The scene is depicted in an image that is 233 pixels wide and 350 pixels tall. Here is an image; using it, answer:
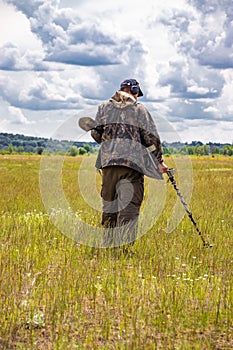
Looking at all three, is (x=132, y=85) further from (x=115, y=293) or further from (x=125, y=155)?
(x=115, y=293)

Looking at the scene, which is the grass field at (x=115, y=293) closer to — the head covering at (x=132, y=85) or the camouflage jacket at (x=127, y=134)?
the camouflage jacket at (x=127, y=134)

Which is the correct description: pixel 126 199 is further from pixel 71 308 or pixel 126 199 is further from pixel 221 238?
pixel 71 308

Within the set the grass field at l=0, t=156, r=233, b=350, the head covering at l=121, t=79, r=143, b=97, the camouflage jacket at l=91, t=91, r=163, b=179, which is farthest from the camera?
the head covering at l=121, t=79, r=143, b=97

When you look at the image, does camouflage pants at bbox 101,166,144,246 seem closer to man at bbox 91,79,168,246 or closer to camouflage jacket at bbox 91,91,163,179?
man at bbox 91,79,168,246

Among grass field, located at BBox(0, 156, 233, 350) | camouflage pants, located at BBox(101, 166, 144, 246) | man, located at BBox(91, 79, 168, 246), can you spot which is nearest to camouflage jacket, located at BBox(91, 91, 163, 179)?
man, located at BBox(91, 79, 168, 246)

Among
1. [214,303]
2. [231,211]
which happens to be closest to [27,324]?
[214,303]

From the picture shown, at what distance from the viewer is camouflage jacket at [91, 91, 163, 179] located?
6938 mm

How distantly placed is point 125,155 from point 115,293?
2128mm

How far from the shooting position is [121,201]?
23.4 ft

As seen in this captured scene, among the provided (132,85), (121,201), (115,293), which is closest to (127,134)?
(132,85)

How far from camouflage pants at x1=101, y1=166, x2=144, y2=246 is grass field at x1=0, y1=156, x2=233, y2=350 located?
0.23 m

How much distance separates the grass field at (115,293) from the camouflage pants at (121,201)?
0.23 m

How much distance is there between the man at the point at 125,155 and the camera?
22.8 ft

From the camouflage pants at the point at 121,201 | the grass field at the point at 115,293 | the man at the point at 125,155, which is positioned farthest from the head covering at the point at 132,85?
the grass field at the point at 115,293
